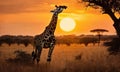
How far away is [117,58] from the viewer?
3947 centimetres

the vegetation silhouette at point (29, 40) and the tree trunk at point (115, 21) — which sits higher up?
the tree trunk at point (115, 21)

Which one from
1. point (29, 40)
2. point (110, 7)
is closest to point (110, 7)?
point (110, 7)

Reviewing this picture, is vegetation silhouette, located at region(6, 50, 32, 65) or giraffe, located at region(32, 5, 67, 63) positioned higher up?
giraffe, located at region(32, 5, 67, 63)

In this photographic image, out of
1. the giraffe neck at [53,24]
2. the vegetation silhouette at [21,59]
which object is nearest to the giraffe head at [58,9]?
the giraffe neck at [53,24]

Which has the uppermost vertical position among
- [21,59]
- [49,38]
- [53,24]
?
[53,24]

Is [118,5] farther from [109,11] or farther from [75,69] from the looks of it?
[75,69]

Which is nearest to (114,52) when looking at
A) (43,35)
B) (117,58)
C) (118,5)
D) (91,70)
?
(117,58)

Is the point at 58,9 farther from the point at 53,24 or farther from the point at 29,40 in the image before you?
the point at 29,40

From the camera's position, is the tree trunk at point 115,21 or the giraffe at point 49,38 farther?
the tree trunk at point 115,21

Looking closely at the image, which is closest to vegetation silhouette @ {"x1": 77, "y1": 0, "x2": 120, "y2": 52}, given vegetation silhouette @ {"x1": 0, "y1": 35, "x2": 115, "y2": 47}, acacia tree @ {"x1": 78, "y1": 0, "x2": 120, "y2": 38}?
acacia tree @ {"x1": 78, "y1": 0, "x2": 120, "y2": 38}

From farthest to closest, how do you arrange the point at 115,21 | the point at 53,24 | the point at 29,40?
the point at 29,40
the point at 115,21
the point at 53,24

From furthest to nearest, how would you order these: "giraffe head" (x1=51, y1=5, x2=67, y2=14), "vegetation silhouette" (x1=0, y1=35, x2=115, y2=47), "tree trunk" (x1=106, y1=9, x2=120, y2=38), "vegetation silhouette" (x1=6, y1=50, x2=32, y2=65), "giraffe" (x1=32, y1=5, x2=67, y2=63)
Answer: "vegetation silhouette" (x1=0, y1=35, x2=115, y2=47) < "vegetation silhouette" (x1=6, y1=50, x2=32, y2=65) < "tree trunk" (x1=106, y1=9, x2=120, y2=38) < "giraffe" (x1=32, y1=5, x2=67, y2=63) < "giraffe head" (x1=51, y1=5, x2=67, y2=14)

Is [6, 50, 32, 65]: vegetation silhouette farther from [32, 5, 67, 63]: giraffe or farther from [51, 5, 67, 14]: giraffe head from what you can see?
[51, 5, 67, 14]: giraffe head

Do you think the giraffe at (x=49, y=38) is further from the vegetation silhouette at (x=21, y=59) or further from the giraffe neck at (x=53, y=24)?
the vegetation silhouette at (x=21, y=59)
